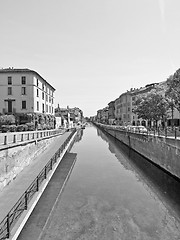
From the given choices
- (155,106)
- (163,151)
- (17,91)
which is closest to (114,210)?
(163,151)

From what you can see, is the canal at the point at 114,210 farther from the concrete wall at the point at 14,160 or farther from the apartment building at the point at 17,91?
the apartment building at the point at 17,91

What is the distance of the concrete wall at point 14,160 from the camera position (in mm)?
13461

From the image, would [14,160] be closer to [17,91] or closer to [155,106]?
[155,106]

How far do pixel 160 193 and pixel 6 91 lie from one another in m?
44.6

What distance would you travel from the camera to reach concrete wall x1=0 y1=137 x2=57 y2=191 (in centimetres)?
1346

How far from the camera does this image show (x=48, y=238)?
932cm

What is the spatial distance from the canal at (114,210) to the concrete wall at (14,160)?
361cm

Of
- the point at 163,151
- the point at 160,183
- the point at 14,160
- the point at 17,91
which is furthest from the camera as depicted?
the point at 17,91

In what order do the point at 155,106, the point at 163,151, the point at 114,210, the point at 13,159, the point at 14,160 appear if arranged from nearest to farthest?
the point at 114,210 < the point at 13,159 < the point at 14,160 < the point at 163,151 < the point at 155,106

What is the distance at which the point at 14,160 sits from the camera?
618 inches

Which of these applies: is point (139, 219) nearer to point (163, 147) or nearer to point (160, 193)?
point (160, 193)

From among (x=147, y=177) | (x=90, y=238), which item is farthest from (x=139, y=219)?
(x=147, y=177)

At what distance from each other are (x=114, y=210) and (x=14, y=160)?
914 centimetres

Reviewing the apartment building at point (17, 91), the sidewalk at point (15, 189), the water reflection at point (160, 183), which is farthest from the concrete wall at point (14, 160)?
the apartment building at point (17, 91)
